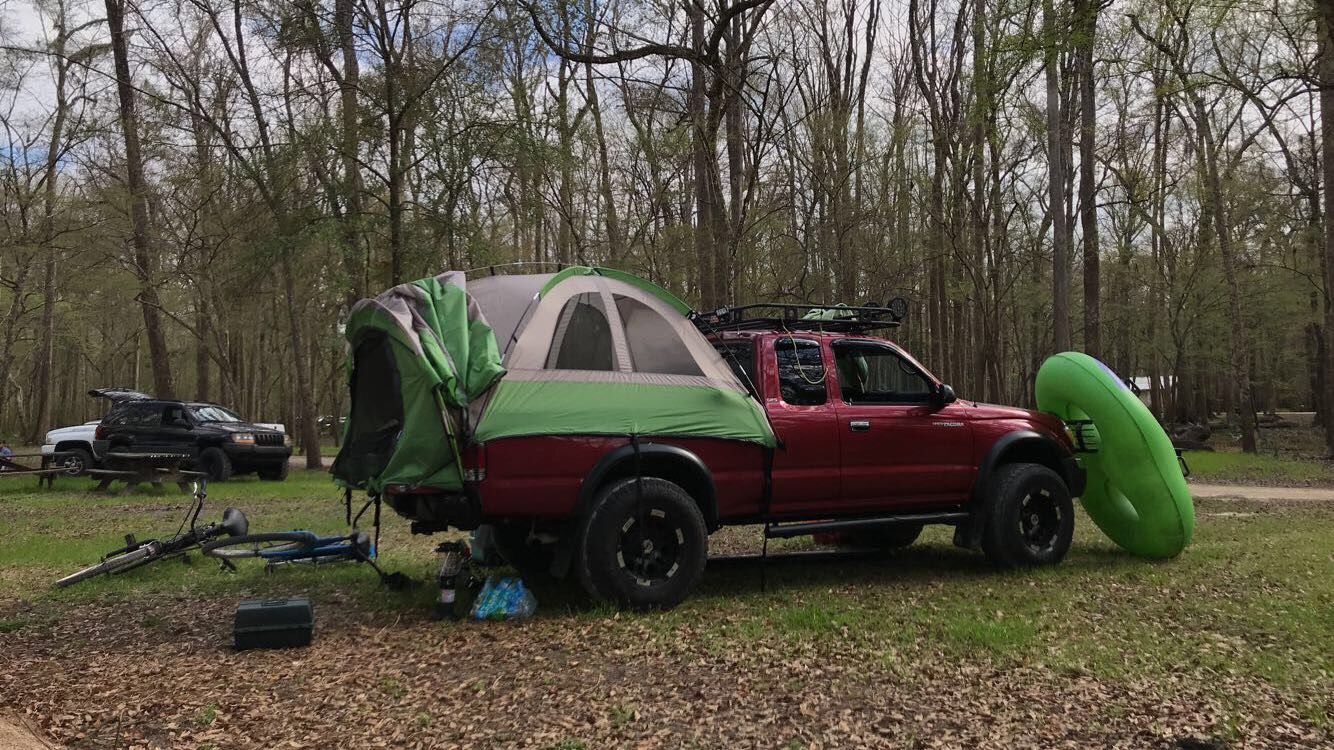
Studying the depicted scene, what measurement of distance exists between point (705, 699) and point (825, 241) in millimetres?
16157

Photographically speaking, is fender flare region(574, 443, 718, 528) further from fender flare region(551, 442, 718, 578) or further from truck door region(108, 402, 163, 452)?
truck door region(108, 402, 163, 452)

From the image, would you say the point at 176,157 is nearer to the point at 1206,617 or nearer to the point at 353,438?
the point at 353,438

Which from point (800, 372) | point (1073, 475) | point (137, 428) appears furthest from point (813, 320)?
point (137, 428)

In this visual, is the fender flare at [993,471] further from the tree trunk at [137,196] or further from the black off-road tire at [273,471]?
the tree trunk at [137,196]

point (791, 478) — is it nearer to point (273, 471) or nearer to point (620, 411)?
point (620, 411)

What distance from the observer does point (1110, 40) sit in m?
17.4

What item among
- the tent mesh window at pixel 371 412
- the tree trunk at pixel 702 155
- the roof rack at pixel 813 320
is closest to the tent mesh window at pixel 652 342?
the roof rack at pixel 813 320

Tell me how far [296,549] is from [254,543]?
1.50 ft

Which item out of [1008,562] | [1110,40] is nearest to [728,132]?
[1110,40]

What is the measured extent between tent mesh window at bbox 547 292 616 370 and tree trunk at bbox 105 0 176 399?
1758cm

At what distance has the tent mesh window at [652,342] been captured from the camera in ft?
21.7

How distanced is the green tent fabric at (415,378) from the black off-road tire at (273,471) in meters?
14.0

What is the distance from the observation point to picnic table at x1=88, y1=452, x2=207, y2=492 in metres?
15.9

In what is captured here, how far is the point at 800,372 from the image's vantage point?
7188 millimetres
